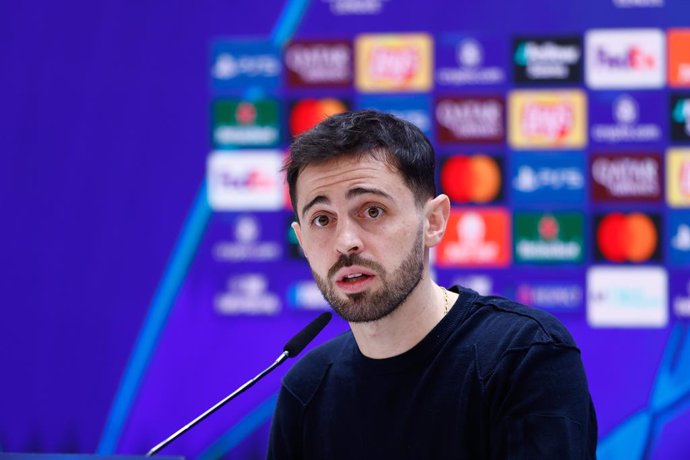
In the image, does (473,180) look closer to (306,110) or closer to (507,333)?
(306,110)

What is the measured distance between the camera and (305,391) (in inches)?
63.7

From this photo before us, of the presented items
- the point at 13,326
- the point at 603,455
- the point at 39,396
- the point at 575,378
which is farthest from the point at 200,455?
the point at 575,378

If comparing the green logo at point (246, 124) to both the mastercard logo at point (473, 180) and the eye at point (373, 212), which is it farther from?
the eye at point (373, 212)

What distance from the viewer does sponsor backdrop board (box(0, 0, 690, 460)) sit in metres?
3.18

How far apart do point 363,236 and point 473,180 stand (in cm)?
187

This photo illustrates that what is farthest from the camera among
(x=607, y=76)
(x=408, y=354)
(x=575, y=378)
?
(x=607, y=76)

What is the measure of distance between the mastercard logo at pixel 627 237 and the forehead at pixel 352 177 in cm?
188

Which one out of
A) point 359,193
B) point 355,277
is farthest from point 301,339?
point 359,193

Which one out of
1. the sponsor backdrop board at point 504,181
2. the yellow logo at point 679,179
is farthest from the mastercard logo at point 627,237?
the yellow logo at point 679,179

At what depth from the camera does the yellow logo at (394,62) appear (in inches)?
129

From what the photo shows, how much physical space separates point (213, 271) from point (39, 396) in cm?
85

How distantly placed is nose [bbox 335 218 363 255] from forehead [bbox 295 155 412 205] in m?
0.06

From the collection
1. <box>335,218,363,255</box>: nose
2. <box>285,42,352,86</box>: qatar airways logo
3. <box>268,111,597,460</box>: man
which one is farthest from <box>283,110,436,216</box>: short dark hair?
<box>285,42,352,86</box>: qatar airways logo

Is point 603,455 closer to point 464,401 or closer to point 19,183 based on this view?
point 464,401
